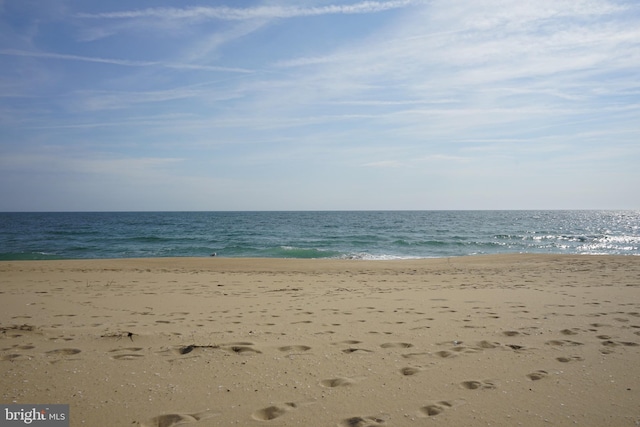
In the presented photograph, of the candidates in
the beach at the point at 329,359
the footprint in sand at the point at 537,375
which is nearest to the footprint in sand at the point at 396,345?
the beach at the point at 329,359

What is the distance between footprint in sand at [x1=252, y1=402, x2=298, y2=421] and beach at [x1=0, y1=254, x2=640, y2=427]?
15mm

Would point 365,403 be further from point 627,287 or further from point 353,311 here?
point 627,287

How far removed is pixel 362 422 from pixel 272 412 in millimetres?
757

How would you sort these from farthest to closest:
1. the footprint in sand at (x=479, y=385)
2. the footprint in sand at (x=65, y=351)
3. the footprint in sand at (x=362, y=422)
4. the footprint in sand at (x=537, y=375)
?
the footprint in sand at (x=65, y=351) < the footprint in sand at (x=537, y=375) < the footprint in sand at (x=479, y=385) < the footprint in sand at (x=362, y=422)

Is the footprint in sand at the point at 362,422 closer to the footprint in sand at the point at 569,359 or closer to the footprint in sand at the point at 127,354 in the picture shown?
the footprint in sand at the point at 569,359

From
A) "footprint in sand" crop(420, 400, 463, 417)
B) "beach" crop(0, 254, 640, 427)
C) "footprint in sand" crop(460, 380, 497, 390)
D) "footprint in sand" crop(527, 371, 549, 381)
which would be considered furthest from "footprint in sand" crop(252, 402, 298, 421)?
"footprint in sand" crop(527, 371, 549, 381)

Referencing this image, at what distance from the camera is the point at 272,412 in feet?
10.4

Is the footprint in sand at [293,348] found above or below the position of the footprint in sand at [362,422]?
below

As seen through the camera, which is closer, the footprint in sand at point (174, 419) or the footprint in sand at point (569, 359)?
the footprint in sand at point (174, 419)

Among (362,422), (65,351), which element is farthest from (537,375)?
(65,351)

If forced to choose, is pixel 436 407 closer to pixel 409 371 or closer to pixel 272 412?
pixel 409 371

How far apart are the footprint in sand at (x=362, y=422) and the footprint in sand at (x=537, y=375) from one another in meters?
1.81

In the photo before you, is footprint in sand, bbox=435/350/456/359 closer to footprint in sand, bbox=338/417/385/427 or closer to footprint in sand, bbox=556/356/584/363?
footprint in sand, bbox=556/356/584/363

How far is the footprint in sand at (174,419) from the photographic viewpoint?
2994 mm
